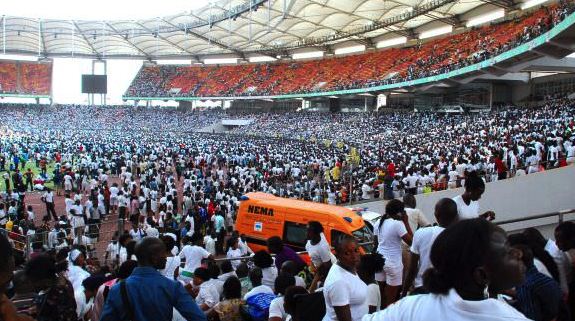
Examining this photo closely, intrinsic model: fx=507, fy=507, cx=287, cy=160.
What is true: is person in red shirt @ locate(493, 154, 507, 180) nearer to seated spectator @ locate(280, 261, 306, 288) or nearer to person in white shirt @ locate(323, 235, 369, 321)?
seated spectator @ locate(280, 261, 306, 288)

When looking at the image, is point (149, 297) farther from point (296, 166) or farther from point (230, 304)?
→ point (296, 166)

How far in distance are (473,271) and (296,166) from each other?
20.5 m

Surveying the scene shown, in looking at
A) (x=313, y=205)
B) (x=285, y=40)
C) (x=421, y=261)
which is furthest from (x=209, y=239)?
(x=285, y=40)

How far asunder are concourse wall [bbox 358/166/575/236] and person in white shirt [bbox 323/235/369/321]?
25.3 ft

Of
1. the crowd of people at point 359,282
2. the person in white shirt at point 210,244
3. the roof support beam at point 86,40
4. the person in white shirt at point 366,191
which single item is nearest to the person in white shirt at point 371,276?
the crowd of people at point 359,282

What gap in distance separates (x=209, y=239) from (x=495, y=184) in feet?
22.2

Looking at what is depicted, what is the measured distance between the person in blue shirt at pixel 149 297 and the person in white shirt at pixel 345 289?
2.70ft

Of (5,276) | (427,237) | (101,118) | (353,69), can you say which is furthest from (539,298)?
(101,118)

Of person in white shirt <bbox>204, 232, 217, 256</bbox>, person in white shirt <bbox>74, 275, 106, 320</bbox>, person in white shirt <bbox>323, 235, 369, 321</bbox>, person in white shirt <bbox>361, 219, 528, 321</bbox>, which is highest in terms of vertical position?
person in white shirt <bbox>361, 219, 528, 321</bbox>

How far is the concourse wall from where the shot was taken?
35.2ft

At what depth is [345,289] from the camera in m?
3.15

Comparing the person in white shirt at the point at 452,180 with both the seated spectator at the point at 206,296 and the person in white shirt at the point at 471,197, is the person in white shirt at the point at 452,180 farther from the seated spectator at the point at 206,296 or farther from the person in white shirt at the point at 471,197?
the seated spectator at the point at 206,296

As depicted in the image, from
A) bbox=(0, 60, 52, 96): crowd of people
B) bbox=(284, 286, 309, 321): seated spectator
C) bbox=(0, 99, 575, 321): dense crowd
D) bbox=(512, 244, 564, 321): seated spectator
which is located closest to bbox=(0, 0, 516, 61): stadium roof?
bbox=(0, 60, 52, 96): crowd of people

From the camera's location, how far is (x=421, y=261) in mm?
4262
